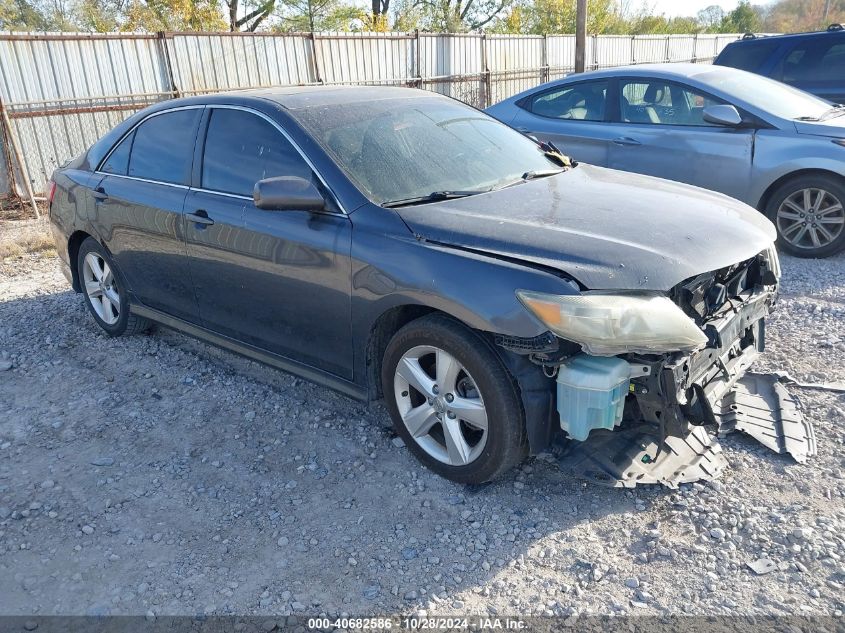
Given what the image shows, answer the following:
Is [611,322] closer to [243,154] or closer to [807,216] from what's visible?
[243,154]

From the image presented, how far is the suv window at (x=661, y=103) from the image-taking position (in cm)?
653

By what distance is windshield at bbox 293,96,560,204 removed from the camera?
11.7 ft

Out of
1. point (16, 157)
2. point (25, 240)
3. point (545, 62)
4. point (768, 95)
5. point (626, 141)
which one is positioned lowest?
point (25, 240)

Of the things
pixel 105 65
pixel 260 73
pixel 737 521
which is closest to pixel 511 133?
pixel 737 521

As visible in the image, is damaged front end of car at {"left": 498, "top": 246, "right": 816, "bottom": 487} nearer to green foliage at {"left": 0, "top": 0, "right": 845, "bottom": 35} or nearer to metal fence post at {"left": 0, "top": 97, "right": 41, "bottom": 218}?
metal fence post at {"left": 0, "top": 97, "right": 41, "bottom": 218}

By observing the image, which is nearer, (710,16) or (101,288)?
(101,288)

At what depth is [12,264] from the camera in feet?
24.2

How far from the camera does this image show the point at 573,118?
23.5 ft

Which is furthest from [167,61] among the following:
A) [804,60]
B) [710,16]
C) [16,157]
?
[710,16]

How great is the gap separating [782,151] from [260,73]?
9084 millimetres

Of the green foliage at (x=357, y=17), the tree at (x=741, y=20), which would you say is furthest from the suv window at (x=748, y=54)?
the tree at (x=741, y=20)

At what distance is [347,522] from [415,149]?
1937mm

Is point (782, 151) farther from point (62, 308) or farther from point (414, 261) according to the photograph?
point (62, 308)

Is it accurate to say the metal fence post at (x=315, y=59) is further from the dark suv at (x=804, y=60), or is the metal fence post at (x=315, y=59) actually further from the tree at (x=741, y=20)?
the tree at (x=741, y=20)
